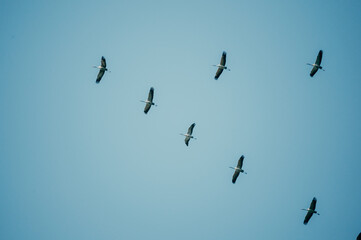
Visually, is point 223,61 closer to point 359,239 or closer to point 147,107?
point 147,107

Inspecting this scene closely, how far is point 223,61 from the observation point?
2759 centimetres

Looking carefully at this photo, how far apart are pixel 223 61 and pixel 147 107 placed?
6.57 metres

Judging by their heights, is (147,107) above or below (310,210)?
above

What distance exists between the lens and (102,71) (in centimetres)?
2766

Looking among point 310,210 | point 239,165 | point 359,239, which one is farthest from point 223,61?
point 359,239

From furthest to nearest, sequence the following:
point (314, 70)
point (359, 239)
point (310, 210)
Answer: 1. point (314, 70)
2. point (310, 210)
3. point (359, 239)

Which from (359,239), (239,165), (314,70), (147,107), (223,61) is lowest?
(359,239)

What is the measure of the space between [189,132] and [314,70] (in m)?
11.0

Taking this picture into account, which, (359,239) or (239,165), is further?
(239,165)

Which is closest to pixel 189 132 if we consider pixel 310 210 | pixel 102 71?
pixel 102 71

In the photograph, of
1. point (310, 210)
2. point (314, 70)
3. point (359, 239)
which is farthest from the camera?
point (314, 70)

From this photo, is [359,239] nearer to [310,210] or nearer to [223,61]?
[310,210]

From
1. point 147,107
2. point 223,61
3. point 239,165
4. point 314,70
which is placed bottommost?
point 239,165

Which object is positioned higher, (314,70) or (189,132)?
(314,70)
